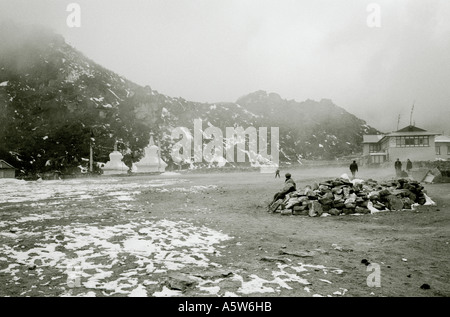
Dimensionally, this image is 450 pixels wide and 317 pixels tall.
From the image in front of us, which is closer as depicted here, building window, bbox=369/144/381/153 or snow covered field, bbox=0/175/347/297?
snow covered field, bbox=0/175/347/297

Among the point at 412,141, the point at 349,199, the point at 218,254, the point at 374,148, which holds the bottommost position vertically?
the point at 218,254

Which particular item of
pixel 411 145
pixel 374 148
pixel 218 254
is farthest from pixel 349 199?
pixel 374 148

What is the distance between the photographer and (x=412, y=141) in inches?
2130

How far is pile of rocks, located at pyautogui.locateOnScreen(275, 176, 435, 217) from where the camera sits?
13.2 m

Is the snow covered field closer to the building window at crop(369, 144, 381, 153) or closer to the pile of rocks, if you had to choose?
the pile of rocks

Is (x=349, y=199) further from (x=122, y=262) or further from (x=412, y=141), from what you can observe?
(x=412, y=141)

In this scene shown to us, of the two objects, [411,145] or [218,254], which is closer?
[218,254]

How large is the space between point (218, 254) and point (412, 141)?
58.5 meters
